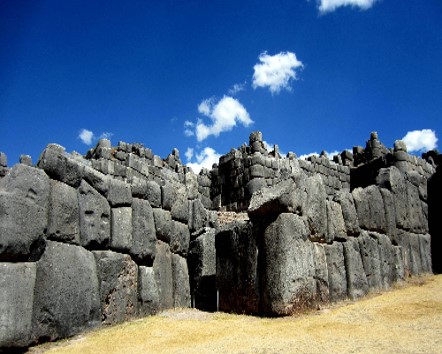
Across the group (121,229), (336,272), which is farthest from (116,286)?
(336,272)

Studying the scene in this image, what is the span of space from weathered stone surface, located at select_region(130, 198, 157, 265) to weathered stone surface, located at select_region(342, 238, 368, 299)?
318 cm

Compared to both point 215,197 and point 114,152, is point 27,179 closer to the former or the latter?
point 114,152

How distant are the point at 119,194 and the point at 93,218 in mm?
674

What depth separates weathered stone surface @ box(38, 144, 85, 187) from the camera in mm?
5105

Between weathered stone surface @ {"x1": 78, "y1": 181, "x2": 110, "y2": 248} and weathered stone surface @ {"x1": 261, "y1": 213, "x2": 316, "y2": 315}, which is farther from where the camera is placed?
weathered stone surface @ {"x1": 261, "y1": 213, "x2": 316, "y2": 315}

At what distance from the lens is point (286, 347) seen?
4.07 m

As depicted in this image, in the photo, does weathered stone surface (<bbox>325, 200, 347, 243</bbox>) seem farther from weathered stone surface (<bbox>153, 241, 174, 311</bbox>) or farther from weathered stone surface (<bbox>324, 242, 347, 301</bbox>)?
weathered stone surface (<bbox>153, 241, 174, 311</bbox>)

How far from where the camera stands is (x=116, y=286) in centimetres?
579

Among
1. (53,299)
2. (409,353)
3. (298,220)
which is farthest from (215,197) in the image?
(409,353)

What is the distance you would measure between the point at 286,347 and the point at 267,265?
74.7 inches

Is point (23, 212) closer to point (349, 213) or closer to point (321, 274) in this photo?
point (321, 274)

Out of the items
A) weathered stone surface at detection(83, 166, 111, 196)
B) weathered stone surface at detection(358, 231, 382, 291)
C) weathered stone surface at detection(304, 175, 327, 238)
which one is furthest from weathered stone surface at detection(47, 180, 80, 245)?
weathered stone surface at detection(358, 231, 382, 291)

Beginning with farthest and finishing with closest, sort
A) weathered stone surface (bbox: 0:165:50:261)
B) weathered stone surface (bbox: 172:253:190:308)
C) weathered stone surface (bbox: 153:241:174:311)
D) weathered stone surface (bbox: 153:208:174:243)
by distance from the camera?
1. weathered stone surface (bbox: 172:253:190:308)
2. weathered stone surface (bbox: 153:208:174:243)
3. weathered stone surface (bbox: 153:241:174:311)
4. weathered stone surface (bbox: 0:165:50:261)

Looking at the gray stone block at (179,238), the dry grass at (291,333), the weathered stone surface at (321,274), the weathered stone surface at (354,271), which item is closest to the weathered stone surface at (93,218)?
the dry grass at (291,333)
